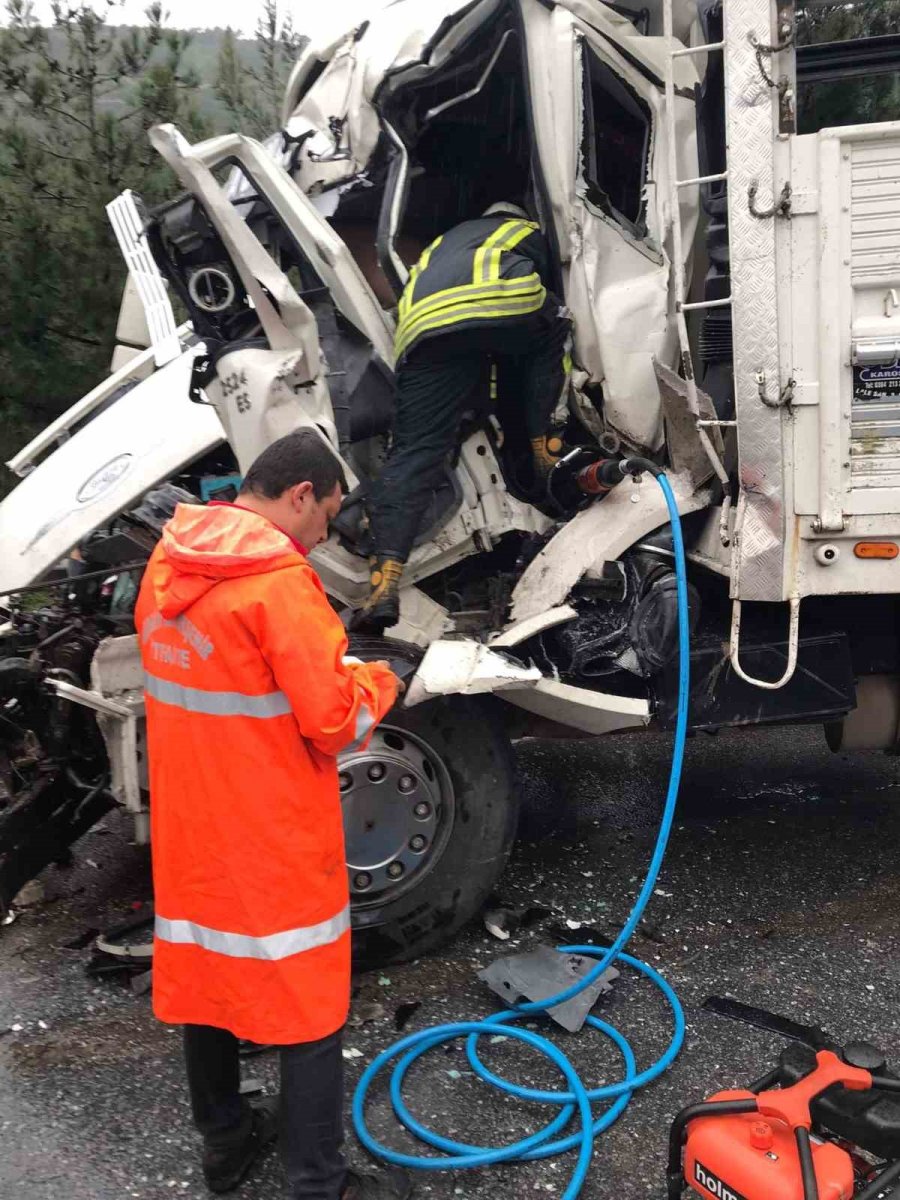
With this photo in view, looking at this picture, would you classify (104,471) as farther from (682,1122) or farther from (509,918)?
(682,1122)

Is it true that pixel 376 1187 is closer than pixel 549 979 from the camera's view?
Yes

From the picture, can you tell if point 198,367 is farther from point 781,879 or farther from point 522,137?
point 781,879

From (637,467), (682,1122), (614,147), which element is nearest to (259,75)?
(614,147)

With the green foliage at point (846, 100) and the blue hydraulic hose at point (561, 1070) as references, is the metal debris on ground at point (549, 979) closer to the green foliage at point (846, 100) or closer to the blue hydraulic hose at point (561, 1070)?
the blue hydraulic hose at point (561, 1070)

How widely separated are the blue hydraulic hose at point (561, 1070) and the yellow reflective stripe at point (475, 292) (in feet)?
1.84

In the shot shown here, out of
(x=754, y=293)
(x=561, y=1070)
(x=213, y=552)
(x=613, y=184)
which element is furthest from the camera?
(x=613, y=184)

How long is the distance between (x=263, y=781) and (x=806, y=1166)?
1129 mm

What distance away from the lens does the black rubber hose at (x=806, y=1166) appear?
1.78m

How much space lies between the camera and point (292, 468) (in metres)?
2.13

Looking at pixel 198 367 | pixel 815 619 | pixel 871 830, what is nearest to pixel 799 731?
pixel 871 830

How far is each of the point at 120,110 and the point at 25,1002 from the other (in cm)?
568

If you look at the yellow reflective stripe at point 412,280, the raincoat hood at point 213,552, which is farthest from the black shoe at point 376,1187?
the yellow reflective stripe at point 412,280

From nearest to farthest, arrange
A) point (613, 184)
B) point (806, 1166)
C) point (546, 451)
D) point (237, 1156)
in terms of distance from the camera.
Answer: point (806, 1166) < point (237, 1156) < point (546, 451) < point (613, 184)

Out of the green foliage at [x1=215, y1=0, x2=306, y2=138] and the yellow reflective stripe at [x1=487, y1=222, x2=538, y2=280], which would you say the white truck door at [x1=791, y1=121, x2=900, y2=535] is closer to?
the yellow reflective stripe at [x1=487, y1=222, x2=538, y2=280]
